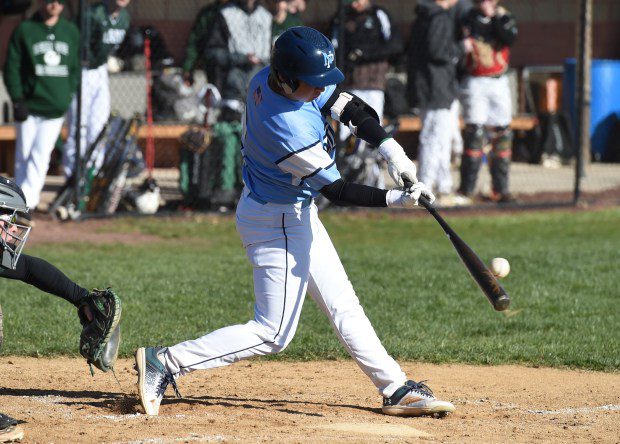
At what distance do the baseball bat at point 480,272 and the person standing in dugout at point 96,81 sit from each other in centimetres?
701

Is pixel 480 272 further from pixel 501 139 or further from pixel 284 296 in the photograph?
pixel 501 139

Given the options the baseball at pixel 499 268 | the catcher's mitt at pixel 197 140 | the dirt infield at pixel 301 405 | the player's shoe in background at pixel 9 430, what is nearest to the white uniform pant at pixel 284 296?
the dirt infield at pixel 301 405

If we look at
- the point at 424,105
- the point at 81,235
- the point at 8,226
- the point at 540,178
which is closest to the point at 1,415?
the point at 8,226

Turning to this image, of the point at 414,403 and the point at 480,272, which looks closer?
the point at 480,272

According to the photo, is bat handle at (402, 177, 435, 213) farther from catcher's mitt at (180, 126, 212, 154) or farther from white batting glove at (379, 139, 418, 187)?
catcher's mitt at (180, 126, 212, 154)

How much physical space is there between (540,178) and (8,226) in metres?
11.3

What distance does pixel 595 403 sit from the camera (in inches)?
225

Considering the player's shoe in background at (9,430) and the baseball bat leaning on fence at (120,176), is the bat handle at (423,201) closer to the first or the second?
the player's shoe in background at (9,430)

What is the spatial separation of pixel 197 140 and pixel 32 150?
68.8 inches

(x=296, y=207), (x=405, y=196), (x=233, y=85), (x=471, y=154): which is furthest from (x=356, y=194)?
(x=471, y=154)

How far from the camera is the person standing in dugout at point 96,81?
1168cm

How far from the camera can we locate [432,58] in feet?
39.8

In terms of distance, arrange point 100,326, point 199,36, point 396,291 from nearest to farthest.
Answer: point 100,326
point 396,291
point 199,36

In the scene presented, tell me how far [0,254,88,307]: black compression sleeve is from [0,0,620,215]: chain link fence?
620 centimetres
